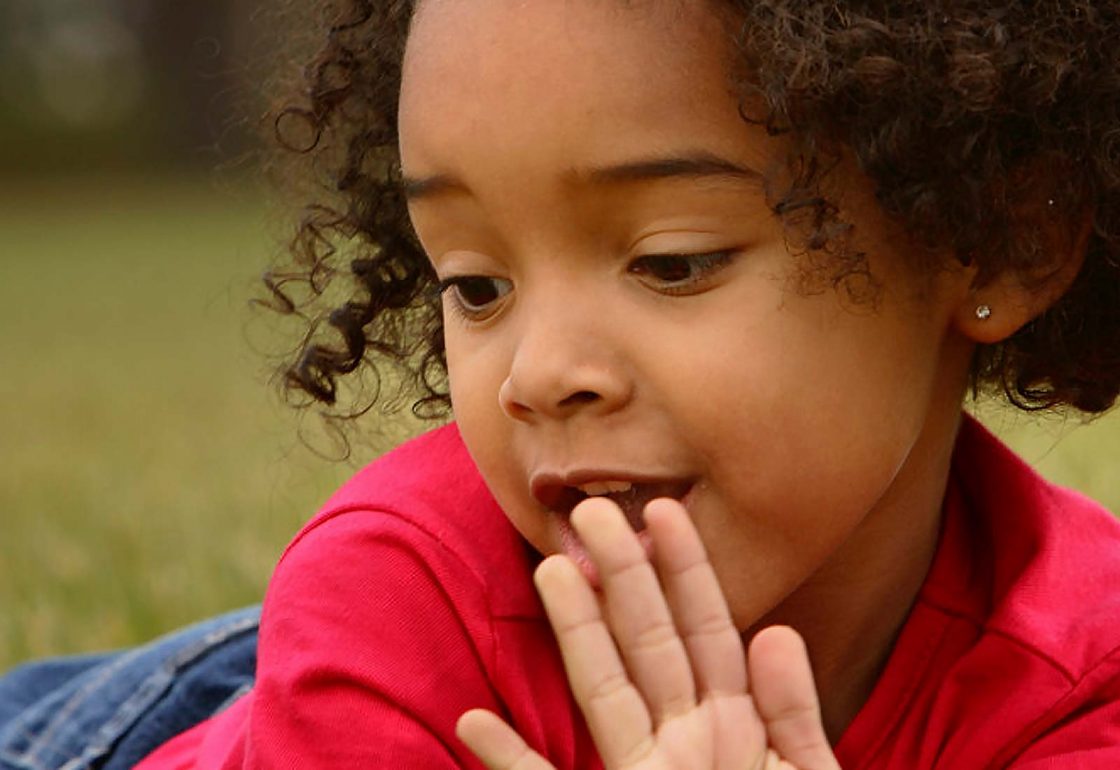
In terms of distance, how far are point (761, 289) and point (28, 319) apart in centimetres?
862

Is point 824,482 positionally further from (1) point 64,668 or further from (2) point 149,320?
(2) point 149,320

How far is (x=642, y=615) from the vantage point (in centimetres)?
161

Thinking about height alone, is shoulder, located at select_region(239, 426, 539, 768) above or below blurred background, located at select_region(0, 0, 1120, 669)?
above

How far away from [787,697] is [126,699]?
1.37 m

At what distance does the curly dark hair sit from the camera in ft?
5.95

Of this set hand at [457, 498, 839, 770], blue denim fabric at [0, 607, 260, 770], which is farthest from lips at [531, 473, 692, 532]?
blue denim fabric at [0, 607, 260, 770]

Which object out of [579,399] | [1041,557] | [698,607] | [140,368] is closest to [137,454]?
[140,368]

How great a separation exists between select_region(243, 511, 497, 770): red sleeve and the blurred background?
0.78 m

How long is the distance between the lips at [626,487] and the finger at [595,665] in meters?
0.21

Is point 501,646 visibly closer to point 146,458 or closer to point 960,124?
point 960,124

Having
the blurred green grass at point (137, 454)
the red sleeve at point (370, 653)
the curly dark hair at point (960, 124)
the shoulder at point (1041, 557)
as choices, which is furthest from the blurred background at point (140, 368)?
the red sleeve at point (370, 653)

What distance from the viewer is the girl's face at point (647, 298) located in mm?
1781

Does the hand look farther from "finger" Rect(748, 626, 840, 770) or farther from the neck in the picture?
the neck

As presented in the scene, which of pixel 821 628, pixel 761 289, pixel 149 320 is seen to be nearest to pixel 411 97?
pixel 761 289
